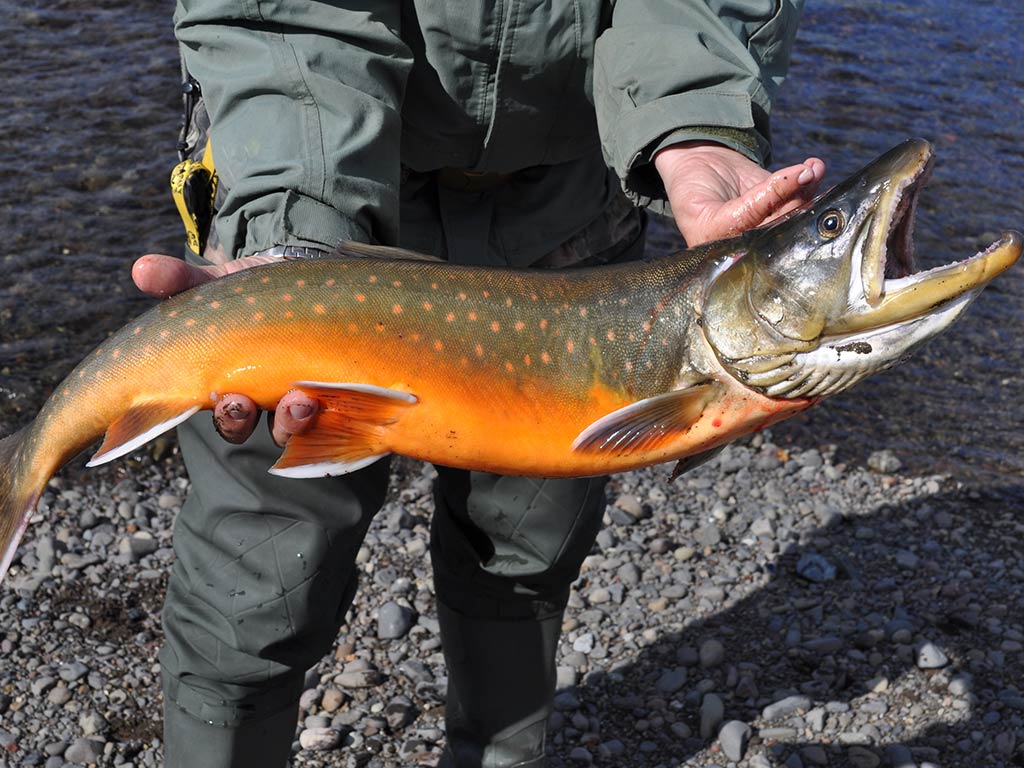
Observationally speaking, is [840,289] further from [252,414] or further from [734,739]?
[734,739]

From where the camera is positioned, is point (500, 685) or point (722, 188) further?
point (500, 685)

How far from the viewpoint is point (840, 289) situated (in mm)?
2553

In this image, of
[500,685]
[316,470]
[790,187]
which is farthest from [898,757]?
[316,470]

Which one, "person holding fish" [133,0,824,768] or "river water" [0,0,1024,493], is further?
"river water" [0,0,1024,493]

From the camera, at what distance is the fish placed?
8.54 ft

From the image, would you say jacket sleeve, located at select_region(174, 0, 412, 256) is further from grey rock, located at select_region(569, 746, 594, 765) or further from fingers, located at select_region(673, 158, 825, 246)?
grey rock, located at select_region(569, 746, 594, 765)

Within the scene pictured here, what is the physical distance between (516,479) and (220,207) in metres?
1.07

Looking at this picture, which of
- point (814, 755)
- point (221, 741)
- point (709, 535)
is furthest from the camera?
point (709, 535)

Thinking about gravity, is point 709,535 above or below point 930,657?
below

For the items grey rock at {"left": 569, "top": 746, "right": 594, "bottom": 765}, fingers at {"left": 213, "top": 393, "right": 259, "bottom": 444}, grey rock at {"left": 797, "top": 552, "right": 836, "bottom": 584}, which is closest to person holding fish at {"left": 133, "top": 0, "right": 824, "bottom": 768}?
fingers at {"left": 213, "top": 393, "right": 259, "bottom": 444}

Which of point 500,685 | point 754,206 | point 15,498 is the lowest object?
point 500,685

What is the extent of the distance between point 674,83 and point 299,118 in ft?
2.95

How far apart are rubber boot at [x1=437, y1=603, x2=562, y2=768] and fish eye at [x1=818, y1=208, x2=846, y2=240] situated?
1650 mm

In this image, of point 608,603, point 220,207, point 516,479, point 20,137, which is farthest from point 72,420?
point 20,137
